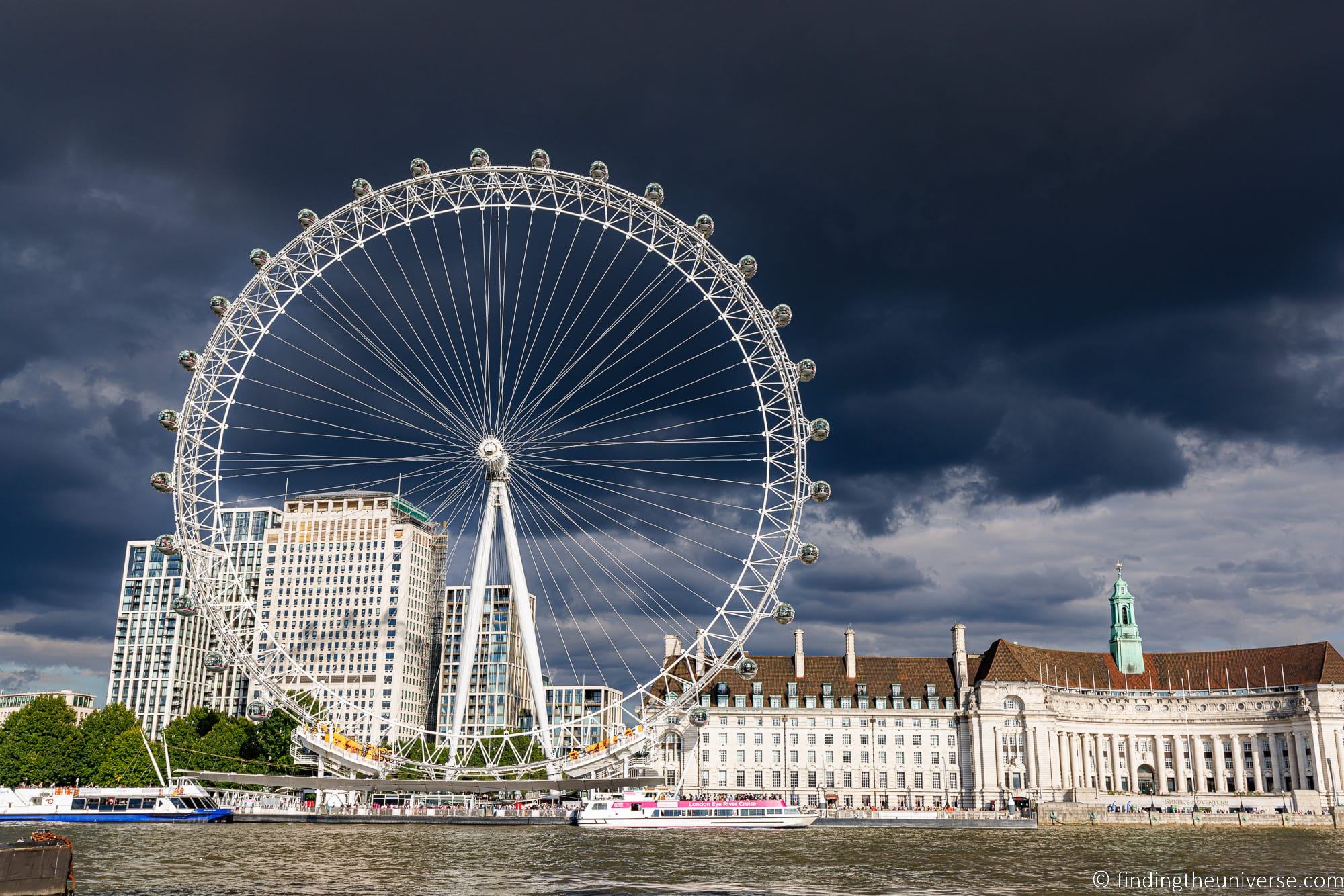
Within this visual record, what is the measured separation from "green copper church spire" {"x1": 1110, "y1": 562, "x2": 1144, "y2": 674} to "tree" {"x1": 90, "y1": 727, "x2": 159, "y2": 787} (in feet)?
408

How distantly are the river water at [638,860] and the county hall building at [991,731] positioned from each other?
4955 cm

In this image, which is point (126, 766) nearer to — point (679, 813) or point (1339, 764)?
point (679, 813)

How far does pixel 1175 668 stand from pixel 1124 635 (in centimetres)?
876

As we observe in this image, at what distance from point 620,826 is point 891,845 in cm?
2651

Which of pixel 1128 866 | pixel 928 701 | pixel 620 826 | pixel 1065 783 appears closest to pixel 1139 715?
pixel 1065 783

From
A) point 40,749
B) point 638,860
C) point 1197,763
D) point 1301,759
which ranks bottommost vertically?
point 638,860

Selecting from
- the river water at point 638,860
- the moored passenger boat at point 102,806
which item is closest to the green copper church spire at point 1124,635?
the river water at point 638,860

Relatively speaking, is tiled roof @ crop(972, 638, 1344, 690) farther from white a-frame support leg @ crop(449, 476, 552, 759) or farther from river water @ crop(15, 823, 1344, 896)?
white a-frame support leg @ crop(449, 476, 552, 759)

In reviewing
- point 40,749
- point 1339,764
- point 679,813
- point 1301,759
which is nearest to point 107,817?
point 40,749

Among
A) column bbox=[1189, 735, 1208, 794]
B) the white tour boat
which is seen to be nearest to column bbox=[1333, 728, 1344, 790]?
column bbox=[1189, 735, 1208, 794]

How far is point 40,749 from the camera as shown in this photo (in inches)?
4594

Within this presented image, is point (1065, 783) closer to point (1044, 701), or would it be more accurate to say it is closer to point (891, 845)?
point (1044, 701)

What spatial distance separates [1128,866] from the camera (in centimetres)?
5891

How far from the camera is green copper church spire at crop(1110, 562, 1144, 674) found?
165 metres
